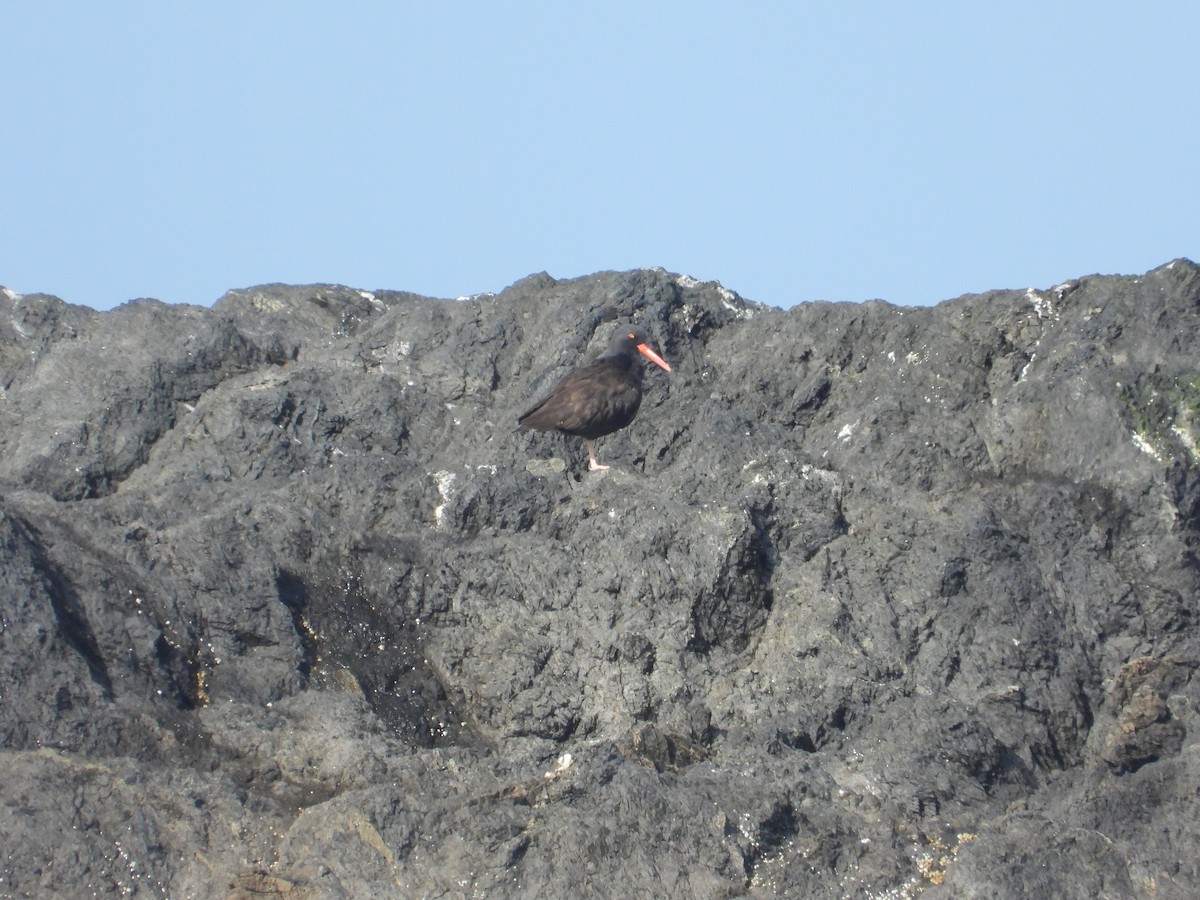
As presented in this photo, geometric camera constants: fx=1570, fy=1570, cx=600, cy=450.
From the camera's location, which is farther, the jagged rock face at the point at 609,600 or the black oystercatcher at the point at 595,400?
the black oystercatcher at the point at 595,400

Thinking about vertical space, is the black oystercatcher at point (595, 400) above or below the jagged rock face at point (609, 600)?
above

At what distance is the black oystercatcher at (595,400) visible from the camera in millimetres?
10805

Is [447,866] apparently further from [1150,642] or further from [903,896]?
[1150,642]

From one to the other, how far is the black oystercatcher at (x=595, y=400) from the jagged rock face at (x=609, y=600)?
0.19 m

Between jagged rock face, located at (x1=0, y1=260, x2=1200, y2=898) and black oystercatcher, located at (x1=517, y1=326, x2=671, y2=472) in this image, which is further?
black oystercatcher, located at (x1=517, y1=326, x2=671, y2=472)

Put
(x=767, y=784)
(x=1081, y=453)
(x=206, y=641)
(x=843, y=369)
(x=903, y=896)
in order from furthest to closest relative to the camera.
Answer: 1. (x=843, y=369)
2. (x=1081, y=453)
3. (x=206, y=641)
4. (x=767, y=784)
5. (x=903, y=896)

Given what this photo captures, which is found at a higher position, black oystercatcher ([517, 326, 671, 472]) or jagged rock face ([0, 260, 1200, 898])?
black oystercatcher ([517, 326, 671, 472])

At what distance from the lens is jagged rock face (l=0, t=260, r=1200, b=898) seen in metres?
7.77

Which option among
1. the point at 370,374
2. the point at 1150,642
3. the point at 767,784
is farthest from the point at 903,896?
the point at 370,374

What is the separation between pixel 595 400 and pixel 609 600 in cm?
157

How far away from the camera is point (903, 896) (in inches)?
299

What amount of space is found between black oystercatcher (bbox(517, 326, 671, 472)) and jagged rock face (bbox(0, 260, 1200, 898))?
0.63 ft

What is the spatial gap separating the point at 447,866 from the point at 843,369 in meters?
5.36

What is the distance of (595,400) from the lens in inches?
424
